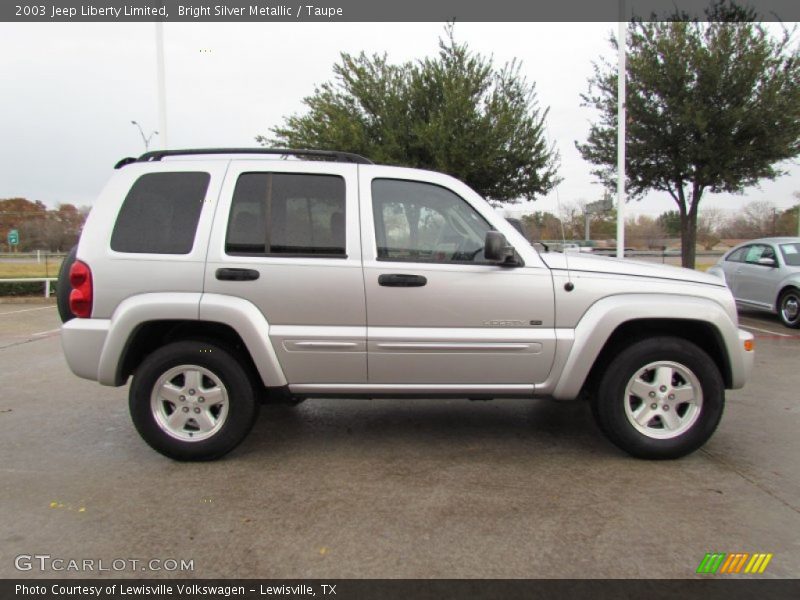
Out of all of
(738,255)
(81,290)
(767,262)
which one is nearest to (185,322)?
(81,290)

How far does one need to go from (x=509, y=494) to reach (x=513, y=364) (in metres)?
0.82

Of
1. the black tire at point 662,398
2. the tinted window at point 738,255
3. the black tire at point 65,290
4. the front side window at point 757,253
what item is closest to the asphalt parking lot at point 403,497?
the black tire at point 662,398

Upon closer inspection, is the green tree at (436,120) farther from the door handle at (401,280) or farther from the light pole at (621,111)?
the door handle at (401,280)

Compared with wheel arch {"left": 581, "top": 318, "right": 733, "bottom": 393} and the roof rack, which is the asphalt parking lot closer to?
wheel arch {"left": 581, "top": 318, "right": 733, "bottom": 393}

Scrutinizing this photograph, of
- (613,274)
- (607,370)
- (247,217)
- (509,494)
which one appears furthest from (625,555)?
(247,217)

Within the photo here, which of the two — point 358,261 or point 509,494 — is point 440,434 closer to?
point 509,494

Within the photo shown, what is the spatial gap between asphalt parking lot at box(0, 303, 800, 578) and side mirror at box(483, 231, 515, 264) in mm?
1366

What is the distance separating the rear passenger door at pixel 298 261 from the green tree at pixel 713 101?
1092 cm

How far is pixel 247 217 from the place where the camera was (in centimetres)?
353

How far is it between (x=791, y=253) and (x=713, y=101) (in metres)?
Answer: 4.28

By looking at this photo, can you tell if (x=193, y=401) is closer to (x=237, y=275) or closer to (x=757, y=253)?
(x=237, y=275)

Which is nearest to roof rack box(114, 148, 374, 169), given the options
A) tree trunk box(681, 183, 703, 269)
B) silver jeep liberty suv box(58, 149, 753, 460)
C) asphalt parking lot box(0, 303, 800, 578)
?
silver jeep liberty suv box(58, 149, 753, 460)

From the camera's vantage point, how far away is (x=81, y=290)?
3.44m

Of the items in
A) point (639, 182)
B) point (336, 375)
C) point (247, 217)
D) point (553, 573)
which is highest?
point (639, 182)
